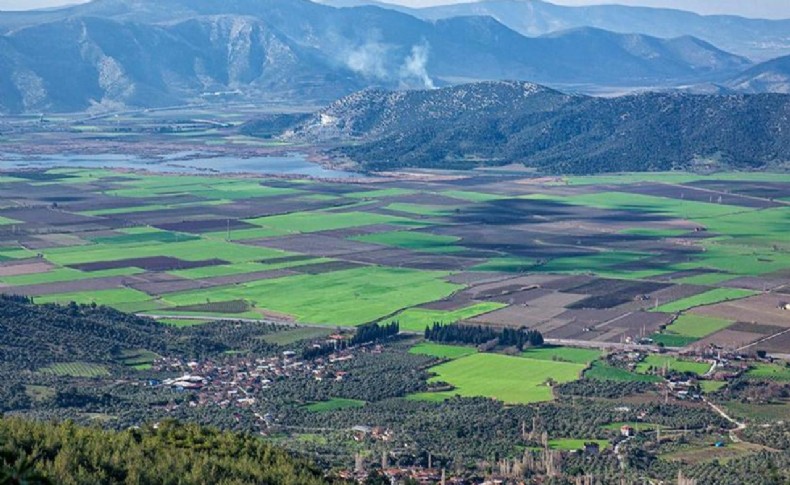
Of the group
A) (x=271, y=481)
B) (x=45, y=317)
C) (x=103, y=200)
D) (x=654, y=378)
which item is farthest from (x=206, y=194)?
(x=271, y=481)

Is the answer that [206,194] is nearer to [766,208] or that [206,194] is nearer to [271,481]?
[766,208]

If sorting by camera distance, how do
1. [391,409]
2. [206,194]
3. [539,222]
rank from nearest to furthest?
1. [391,409]
2. [539,222]
3. [206,194]

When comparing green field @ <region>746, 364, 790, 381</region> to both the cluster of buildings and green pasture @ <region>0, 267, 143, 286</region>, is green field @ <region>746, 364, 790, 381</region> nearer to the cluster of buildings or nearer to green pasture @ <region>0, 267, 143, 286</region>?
the cluster of buildings

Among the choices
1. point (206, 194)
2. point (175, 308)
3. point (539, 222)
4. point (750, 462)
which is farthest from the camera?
point (206, 194)

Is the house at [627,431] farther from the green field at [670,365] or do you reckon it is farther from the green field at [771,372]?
the green field at [771,372]

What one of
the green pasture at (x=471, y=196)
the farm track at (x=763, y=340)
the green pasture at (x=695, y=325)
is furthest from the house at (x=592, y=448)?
the green pasture at (x=471, y=196)
